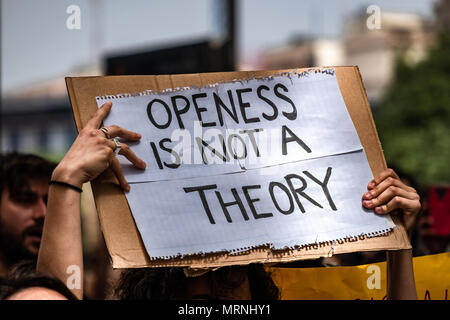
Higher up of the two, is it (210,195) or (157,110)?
(157,110)

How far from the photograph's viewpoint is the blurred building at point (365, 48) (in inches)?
2266

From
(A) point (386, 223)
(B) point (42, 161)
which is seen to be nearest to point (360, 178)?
(A) point (386, 223)

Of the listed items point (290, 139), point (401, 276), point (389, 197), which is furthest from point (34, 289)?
point (401, 276)

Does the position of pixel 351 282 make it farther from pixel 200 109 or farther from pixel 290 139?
pixel 200 109

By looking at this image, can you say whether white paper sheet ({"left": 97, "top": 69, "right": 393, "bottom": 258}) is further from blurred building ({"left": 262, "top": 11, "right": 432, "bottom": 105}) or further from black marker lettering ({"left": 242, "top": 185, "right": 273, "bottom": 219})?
blurred building ({"left": 262, "top": 11, "right": 432, "bottom": 105})

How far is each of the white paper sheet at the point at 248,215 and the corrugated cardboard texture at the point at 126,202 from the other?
0.03m

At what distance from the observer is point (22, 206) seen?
284 cm

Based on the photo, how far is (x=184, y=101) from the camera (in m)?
1.93

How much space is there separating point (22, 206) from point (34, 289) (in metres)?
1.46

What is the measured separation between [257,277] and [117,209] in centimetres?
56

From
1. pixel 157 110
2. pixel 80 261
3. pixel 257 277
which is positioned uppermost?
pixel 157 110

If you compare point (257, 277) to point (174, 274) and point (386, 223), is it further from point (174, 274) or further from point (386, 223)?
point (386, 223)

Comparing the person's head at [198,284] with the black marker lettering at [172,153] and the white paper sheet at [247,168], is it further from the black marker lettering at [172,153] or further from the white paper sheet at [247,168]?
the black marker lettering at [172,153]
